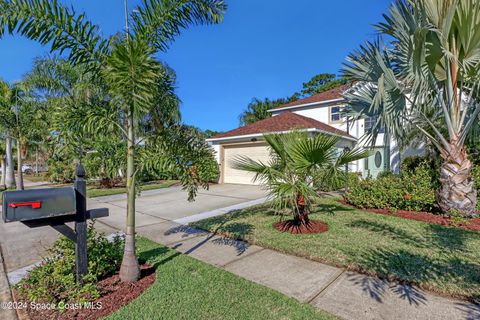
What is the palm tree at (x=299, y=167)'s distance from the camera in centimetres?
476

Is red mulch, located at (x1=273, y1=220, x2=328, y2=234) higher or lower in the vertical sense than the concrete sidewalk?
higher

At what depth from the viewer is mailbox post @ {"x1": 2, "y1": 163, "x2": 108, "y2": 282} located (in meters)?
2.42

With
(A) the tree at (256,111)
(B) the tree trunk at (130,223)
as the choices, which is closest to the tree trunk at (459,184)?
(B) the tree trunk at (130,223)

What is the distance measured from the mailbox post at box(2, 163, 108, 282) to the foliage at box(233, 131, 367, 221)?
10.2 feet

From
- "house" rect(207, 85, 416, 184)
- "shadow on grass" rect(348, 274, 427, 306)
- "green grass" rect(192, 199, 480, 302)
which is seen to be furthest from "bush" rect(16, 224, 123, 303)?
"house" rect(207, 85, 416, 184)

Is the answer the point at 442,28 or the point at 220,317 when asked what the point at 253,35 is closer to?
the point at 442,28

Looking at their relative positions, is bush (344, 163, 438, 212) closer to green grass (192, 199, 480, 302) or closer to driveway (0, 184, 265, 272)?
green grass (192, 199, 480, 302)

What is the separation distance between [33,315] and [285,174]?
436 cm

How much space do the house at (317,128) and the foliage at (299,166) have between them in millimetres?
7140

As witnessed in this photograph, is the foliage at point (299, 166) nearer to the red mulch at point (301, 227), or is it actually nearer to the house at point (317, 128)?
the red mulch at point (301, 227)

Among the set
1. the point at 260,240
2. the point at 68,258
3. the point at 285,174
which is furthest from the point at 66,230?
the point at 285,174

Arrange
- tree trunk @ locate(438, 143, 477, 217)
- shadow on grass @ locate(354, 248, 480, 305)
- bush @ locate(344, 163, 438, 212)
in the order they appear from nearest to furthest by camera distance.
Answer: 1. shadow on grass @ locate(354, 248, 480, 305)
2. tree trunk @ locate(438, 143, 477, 217)
3. bush @ locate(344, 163, 438, 212)

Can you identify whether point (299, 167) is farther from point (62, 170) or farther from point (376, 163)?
point (62, 170)

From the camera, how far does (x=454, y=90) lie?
5906 millimetres
